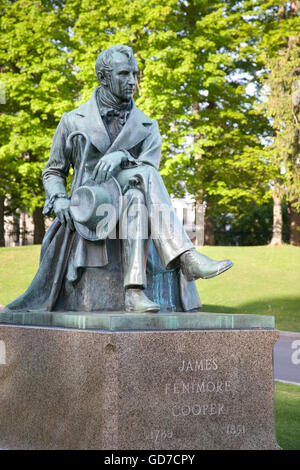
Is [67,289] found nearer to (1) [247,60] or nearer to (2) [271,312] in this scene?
(2) [271,312]

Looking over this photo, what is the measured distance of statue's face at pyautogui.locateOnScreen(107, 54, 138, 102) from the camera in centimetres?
600

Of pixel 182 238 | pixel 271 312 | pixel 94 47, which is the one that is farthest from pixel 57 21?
pixel 182 238

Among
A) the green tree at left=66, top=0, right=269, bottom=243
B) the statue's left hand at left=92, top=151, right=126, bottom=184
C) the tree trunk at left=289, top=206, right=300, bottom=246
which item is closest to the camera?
the statue's left hand at left=92, top=151, right=126, bottom=184

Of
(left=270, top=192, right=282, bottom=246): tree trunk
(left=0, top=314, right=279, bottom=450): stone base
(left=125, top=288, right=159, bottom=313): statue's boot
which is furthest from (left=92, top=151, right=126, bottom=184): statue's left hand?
(left=270, top=192, right=282, bottom=246): tree trunk

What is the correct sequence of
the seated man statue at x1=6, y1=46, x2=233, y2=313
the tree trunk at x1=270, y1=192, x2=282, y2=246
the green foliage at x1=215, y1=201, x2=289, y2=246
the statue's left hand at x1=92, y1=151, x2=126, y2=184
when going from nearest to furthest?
the seated man statue at x1=6, y1=46, x2=233, y2=313 → the statue's left hand at x1=92, y1=151, x2=126, y2=184 → the tree trunk at x1=270, y1=192, x2=282, y2=246 → the green foliage at x1=215, y1=201, x2=289, y2=246

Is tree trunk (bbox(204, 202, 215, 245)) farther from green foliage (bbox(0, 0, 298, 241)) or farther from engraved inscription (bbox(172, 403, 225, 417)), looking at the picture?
engraved inscription (bbox(172, 403, 225, 417))

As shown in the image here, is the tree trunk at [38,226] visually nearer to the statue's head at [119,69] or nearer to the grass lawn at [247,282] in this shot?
the grass lawn at [247,282]

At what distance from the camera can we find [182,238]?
543 centimetres

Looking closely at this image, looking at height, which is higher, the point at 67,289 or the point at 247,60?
the point at 247,60

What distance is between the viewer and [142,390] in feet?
15.2

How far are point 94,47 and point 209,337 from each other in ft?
73.0

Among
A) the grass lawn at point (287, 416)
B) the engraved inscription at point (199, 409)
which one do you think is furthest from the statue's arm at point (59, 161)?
the grass lawn at point (287, 416)
